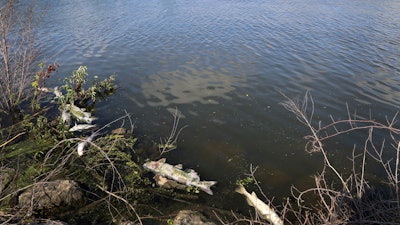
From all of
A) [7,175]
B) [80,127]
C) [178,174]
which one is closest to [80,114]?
[80,127]

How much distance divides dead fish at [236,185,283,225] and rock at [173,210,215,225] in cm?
108

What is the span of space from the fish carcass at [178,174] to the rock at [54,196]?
171 cm

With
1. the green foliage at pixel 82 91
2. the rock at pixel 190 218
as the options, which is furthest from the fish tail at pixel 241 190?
the green foliage at pixel 82 91

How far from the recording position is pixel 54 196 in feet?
19.9

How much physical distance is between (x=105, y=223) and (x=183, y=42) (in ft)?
41.1

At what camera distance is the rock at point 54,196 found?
5919 mm

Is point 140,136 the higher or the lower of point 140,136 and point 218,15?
the lower

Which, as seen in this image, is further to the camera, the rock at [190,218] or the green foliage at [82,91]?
the green foliage at [82,91]

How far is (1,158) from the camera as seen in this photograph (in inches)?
269

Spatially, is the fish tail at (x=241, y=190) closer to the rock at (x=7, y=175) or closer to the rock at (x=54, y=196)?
the rock at (x=54, y=196)

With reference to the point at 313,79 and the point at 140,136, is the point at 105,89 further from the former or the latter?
the point at 313,79

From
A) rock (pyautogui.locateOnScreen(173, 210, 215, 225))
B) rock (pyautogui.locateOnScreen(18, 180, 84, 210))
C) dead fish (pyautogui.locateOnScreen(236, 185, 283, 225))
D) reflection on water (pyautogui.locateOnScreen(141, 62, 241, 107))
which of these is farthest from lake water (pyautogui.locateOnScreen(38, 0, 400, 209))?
rock (pyautogui.locateOnScreen(18, 180, 84, 210))

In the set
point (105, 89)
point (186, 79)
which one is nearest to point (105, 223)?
point (105, 89)

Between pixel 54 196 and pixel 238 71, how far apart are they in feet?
29.5
